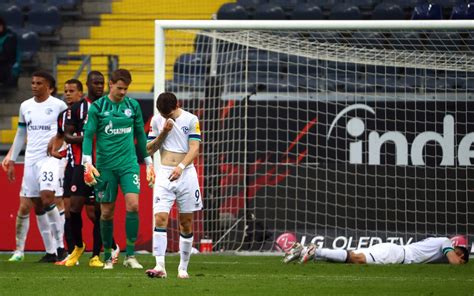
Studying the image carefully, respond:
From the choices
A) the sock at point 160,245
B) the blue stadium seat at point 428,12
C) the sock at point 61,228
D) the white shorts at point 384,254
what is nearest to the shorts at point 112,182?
the sock at point 160,245

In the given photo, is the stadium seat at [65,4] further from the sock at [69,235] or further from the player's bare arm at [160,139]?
the player's bare arm at [160,139]

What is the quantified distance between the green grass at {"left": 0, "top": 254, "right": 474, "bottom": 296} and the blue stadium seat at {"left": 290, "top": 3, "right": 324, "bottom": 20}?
791cm

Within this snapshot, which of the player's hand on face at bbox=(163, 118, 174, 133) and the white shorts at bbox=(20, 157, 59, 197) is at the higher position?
the player's hand on face at bbox=(163, 118, 174, 133)

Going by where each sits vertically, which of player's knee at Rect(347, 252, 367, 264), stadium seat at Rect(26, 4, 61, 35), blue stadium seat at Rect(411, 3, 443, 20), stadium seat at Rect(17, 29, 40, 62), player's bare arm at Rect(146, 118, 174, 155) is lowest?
player's knee at Rect(347, 252, 367, 264)

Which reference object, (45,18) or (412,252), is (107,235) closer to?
(412,252)

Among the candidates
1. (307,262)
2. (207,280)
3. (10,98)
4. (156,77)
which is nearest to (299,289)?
(207,280)

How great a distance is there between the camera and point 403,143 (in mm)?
16766

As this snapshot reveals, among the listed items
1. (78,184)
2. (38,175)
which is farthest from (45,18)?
(78,184)

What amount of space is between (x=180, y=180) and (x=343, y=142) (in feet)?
19.9

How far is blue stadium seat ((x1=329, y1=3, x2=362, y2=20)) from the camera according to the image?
21.0 m

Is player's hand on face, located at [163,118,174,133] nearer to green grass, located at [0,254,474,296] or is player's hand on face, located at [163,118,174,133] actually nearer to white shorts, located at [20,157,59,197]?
green grass, located at [0,254,474,296]

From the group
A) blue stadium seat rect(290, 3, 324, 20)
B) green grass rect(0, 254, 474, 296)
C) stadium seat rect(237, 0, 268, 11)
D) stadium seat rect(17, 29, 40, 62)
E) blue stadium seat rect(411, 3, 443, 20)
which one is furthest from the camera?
stadium seat rect(237, 0, 268, 11)

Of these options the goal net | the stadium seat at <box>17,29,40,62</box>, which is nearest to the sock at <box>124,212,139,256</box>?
the goal net

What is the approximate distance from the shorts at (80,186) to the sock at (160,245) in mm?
2099
